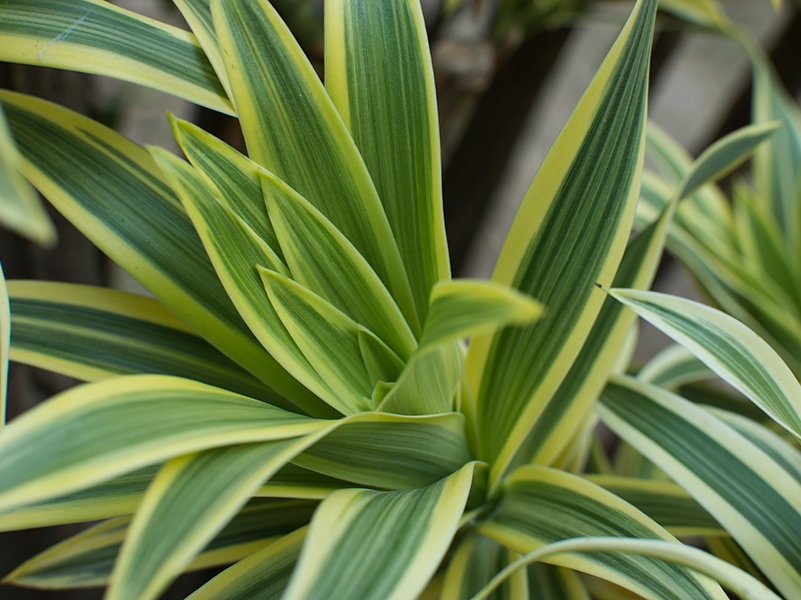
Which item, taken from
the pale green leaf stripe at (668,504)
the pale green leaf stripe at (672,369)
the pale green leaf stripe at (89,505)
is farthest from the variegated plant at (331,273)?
the pale green leaf stripe at (672,369)

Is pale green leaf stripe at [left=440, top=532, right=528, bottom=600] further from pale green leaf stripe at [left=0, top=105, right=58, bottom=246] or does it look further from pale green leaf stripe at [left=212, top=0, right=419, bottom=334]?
pale green leaf stripe at [left=0, top=105, right=58, bottom=246]

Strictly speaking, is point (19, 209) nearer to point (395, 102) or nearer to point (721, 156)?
point (395, 102)

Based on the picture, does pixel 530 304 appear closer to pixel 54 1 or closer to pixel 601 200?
pixel 601 200

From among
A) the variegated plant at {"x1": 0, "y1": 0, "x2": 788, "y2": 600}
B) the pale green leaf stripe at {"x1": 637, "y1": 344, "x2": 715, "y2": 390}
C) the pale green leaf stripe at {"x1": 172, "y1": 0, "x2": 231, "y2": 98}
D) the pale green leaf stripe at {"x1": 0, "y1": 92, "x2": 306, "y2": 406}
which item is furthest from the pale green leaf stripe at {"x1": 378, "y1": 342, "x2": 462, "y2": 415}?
the pale green leaf stripe at {"x1": 637, "y1": 344, "x2": 715, "y2": 390}

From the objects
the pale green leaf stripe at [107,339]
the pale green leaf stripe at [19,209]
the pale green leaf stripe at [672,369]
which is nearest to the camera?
the pale green leaf stripe at [19,209]

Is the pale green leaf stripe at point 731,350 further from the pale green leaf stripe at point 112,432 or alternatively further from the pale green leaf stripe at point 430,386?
the pale green leaf stripe at point 112,432

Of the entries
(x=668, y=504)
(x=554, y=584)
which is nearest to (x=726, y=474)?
(x=668, y=504)

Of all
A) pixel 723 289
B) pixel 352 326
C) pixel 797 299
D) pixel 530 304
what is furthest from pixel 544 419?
pixel 797 299
